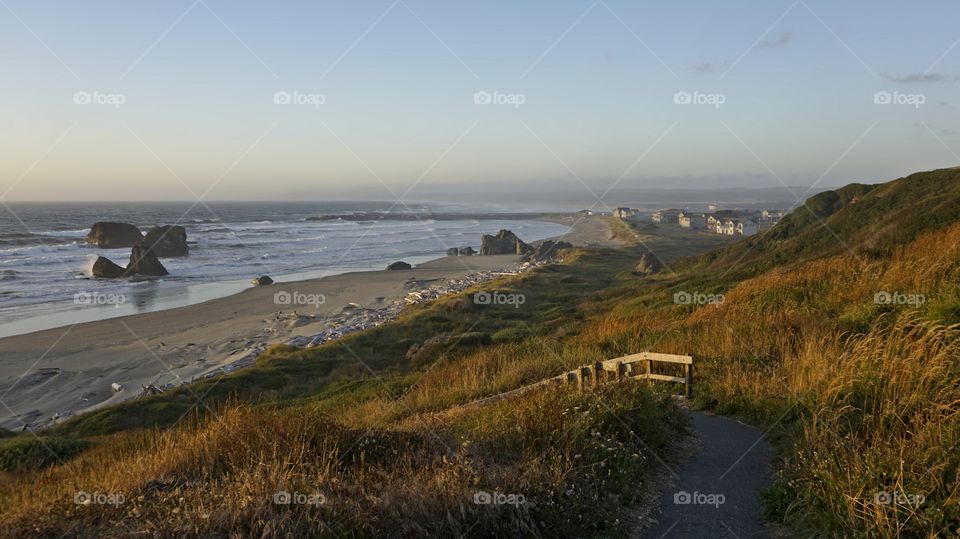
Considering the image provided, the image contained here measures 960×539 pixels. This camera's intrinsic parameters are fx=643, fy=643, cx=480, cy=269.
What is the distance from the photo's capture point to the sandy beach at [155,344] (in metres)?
23.1

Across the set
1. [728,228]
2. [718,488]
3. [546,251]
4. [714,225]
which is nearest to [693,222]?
[714,225]

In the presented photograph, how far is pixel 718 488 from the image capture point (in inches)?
281

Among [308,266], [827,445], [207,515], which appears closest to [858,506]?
[827,445]

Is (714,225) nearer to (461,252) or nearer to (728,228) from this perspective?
(728,228)

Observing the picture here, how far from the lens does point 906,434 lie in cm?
664

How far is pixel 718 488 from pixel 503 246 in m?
77.3

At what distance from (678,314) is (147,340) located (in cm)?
2496

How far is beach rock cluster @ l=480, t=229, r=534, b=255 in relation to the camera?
82.3m

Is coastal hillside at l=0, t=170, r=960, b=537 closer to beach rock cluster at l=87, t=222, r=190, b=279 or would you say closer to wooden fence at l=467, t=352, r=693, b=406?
wooden fence at l=467, t=352, r=693, b=406

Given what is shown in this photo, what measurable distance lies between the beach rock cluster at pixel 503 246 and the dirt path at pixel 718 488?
72.3m

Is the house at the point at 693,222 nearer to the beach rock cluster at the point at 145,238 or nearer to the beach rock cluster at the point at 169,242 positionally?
the beach rock cluster at the point at 145,238

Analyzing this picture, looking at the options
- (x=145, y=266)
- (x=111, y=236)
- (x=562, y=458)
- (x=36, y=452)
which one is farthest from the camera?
(x=111, y=236)

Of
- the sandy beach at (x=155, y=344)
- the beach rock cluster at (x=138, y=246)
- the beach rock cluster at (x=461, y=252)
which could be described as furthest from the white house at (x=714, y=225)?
the beach rock cluster at (x=138, y=246)

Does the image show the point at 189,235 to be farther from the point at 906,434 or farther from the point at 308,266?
the point at 906,434
